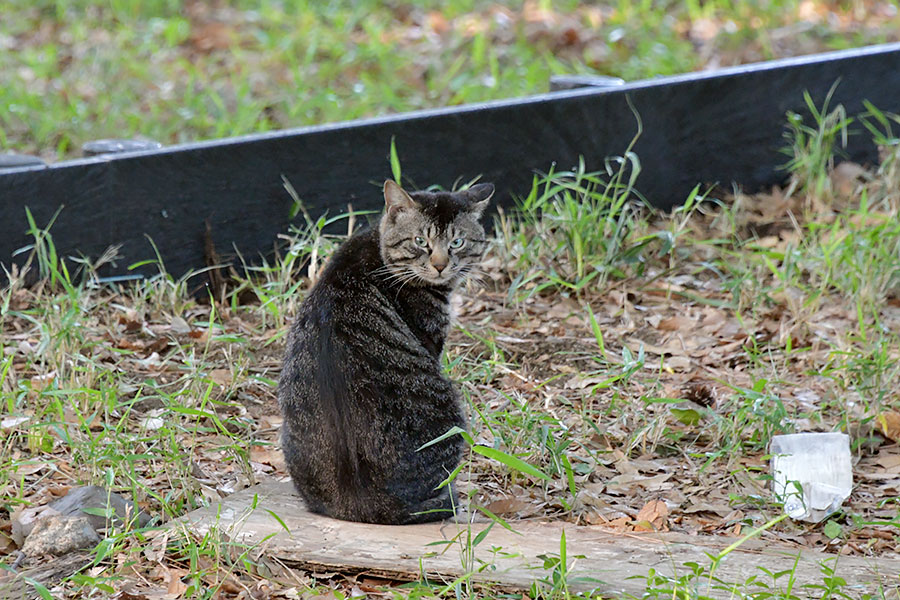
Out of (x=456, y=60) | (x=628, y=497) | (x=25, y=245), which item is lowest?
(x=628, y=497)

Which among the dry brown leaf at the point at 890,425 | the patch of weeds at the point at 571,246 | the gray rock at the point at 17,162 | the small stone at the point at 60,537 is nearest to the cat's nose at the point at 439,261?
the patch of weeds at the point at 571,246

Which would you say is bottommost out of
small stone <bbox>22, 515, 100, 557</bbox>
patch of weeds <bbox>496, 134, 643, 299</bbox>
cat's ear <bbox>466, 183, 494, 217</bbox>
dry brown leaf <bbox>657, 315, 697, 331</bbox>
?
small stone <bbox>22, 515, 100, 557</bbox>

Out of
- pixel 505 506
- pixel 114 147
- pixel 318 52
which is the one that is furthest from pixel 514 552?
pixel 318 52

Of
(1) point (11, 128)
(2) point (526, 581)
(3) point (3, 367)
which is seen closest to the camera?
(2) point (526, 581)

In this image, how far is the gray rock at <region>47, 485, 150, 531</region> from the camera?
2.99m

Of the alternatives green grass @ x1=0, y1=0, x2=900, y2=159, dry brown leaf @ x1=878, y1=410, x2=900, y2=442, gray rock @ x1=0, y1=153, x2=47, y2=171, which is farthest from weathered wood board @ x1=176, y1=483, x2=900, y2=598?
green grass @ x1=0, y1=0, x2=900, y2=159

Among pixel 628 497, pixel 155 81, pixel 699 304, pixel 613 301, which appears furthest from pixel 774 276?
pixel 155 81

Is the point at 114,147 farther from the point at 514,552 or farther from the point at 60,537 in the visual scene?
the point at 514,552

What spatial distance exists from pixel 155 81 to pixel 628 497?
4711 millimetres

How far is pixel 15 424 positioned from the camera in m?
3.49

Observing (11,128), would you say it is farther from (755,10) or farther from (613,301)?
(755,10)

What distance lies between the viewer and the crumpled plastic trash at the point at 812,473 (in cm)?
317

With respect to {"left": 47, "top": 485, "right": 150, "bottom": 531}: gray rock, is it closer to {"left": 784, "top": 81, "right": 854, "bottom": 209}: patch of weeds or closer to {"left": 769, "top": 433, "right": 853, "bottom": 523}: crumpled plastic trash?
{"left": 769, "top": 433, "right": 853, "bottom": 523}: crumpled plastic trash

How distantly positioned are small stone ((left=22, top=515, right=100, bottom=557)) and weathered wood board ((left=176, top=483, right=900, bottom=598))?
0.26 metres
